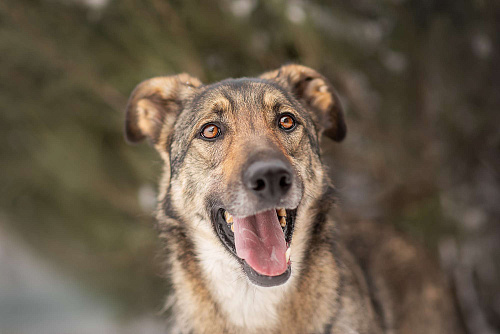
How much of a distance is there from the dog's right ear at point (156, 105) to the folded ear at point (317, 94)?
30.2 inches

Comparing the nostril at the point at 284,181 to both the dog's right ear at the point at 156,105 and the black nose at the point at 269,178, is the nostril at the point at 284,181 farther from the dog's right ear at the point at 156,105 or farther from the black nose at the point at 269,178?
the dog's right ear at the point at 156,105

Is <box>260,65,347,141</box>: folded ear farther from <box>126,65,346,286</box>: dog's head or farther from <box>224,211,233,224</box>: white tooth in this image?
<box>224,211,233,224</box>: white tooth

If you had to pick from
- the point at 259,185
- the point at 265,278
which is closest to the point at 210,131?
the point at 259,185

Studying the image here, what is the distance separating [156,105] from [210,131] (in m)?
0.81

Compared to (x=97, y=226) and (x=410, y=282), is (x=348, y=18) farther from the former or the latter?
(x=97, y=226)

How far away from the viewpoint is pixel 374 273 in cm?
398

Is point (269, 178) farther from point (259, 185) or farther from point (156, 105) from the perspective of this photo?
point (156, 105)

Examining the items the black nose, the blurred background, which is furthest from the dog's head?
the blurred background

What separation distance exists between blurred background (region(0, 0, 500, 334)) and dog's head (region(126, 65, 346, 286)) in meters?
0.89

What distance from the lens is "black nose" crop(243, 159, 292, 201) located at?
7.73 feet

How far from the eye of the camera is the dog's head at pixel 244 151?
8.13ft

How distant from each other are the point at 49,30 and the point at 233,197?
312 cm

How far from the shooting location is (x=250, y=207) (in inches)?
95.3

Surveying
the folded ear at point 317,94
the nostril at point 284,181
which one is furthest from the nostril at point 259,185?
the folded ear at point 317,94
